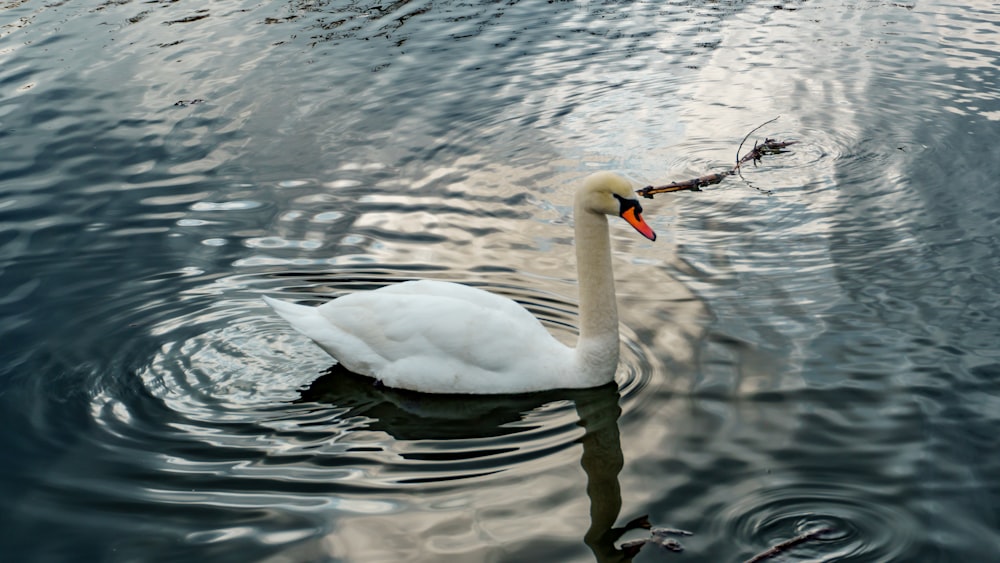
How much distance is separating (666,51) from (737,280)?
7.25m

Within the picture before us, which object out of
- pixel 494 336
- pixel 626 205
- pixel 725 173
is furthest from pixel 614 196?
pixel 725 173

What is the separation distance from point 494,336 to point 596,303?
2.31 ft

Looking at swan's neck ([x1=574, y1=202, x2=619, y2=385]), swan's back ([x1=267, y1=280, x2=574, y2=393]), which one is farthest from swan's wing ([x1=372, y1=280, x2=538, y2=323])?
swan's neck ([x1=574, y1=202, x2=619, y2=385])

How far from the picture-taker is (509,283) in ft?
27.9

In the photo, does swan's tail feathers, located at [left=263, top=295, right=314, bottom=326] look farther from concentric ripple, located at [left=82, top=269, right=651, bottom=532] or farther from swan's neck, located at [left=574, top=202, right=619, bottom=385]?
swan's neck, located at [left=574, top=202, right=619, bottom=385]

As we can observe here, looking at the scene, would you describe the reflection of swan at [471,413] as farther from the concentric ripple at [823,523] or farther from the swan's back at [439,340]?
the concentric ripple at [823,523]

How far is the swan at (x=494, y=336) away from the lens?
684cm

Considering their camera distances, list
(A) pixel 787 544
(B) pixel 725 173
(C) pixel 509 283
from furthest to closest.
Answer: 1. (B) pixel 725 173
2. (C) pixel 509 283
3. (A) pixel 787 544

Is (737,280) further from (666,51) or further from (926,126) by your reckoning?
(666,51)

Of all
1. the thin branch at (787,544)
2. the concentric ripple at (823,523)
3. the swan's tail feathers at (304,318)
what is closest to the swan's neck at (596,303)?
the concentric ripple at (823,523)

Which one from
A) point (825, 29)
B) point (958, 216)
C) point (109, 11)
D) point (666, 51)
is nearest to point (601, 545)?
point (958, 216)

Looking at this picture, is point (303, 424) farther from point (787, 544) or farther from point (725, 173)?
point (725, 173)

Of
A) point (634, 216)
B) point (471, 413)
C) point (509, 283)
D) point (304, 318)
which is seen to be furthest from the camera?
point (509, 283)

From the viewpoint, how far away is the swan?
22.4 ft
